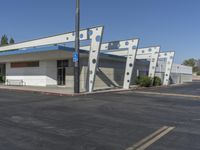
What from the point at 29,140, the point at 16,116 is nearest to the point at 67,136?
the point at 29,140

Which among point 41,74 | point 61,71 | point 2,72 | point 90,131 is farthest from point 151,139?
point 2,72

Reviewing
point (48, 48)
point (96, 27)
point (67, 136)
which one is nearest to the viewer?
point (67, 136)

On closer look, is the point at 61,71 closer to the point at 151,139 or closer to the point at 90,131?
the point at 90,131

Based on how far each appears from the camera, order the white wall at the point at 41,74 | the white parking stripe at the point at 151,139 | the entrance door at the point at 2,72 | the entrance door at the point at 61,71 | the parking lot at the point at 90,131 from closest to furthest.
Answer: the white parking stripe at the point at 151,139 → the parking lot at the point at 90,131 → the entrance door at the point at 61,71 → the white wall at the point at 41,74 → the entrance door at the point at 2,72

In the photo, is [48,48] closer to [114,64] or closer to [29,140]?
[114,64]

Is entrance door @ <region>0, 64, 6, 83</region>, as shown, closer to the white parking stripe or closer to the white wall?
the white wall

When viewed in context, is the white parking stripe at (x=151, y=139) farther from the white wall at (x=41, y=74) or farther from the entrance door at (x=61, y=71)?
the white wall at (x=41, y=74)

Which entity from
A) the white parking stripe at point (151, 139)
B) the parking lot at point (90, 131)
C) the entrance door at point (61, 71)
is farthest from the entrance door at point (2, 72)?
the white parking stripe at point (151, 139)

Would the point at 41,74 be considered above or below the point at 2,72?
below

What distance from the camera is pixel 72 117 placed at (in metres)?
8.89

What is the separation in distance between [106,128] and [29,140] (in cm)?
241

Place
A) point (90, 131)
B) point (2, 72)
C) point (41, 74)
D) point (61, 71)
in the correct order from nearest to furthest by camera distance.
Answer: point (90, 131) → point (61, 71) → point (41, 74) → point (2, 72)

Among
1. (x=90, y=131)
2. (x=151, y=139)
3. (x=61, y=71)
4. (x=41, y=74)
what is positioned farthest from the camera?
(x=41, y=74)

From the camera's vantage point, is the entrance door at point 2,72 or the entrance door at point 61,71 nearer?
the entrance door at point 61,71
